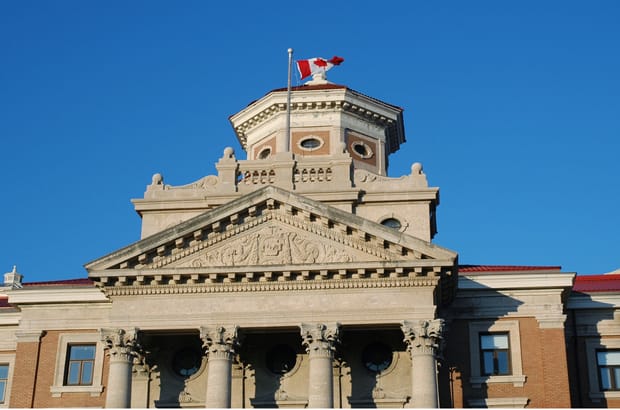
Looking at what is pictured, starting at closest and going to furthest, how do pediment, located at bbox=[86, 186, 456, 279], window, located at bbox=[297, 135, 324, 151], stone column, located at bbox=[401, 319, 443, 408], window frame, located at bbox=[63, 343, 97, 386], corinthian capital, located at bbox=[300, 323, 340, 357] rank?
stone column, located at bbox=[401, 319, 443, 408] → corinthian capital, located at bbox=[300, 323, 340, 357] → pediment, located at bbox=[86, 186, 456, 279] → window frame, located at bbox=[63, 343, 97, 386] → window, located at bbox=[297, 135, 324, 151]

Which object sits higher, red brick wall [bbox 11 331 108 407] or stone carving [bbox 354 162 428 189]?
stone carving [bbox 354 162 428 189]

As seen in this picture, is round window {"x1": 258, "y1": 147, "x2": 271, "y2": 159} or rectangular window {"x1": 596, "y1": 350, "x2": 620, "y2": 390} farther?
round window {"x1": 258, "y1": 147, "x2": 271, "y2": 159}

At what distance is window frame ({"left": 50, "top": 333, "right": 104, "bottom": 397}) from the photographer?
41.0 m

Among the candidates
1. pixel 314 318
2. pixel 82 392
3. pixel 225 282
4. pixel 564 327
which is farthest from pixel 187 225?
pixel 564 327

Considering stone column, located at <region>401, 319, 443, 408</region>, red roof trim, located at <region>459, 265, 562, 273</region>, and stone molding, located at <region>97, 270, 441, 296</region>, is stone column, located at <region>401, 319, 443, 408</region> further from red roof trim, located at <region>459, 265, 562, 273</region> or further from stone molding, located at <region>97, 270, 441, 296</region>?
red roof trim, located at <region>459, 265, 562, 273</region>

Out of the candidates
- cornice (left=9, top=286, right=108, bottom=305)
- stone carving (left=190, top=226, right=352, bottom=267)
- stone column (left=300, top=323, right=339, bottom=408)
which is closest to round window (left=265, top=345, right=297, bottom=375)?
stone column (left=300, top=323, right=339, bottom=408)

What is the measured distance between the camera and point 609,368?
42.7 meters

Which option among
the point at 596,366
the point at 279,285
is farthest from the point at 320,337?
the point at 596,366

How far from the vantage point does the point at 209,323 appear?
37.7 metres

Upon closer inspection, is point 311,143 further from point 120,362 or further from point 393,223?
point 120,362

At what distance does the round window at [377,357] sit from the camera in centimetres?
3947

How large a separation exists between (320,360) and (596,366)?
12671mm

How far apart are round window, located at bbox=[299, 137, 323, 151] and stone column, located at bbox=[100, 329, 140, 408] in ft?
46.7

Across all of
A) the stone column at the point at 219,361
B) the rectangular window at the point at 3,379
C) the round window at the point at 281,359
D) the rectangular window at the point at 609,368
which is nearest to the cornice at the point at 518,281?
the rectangular window at the point at 609,368
